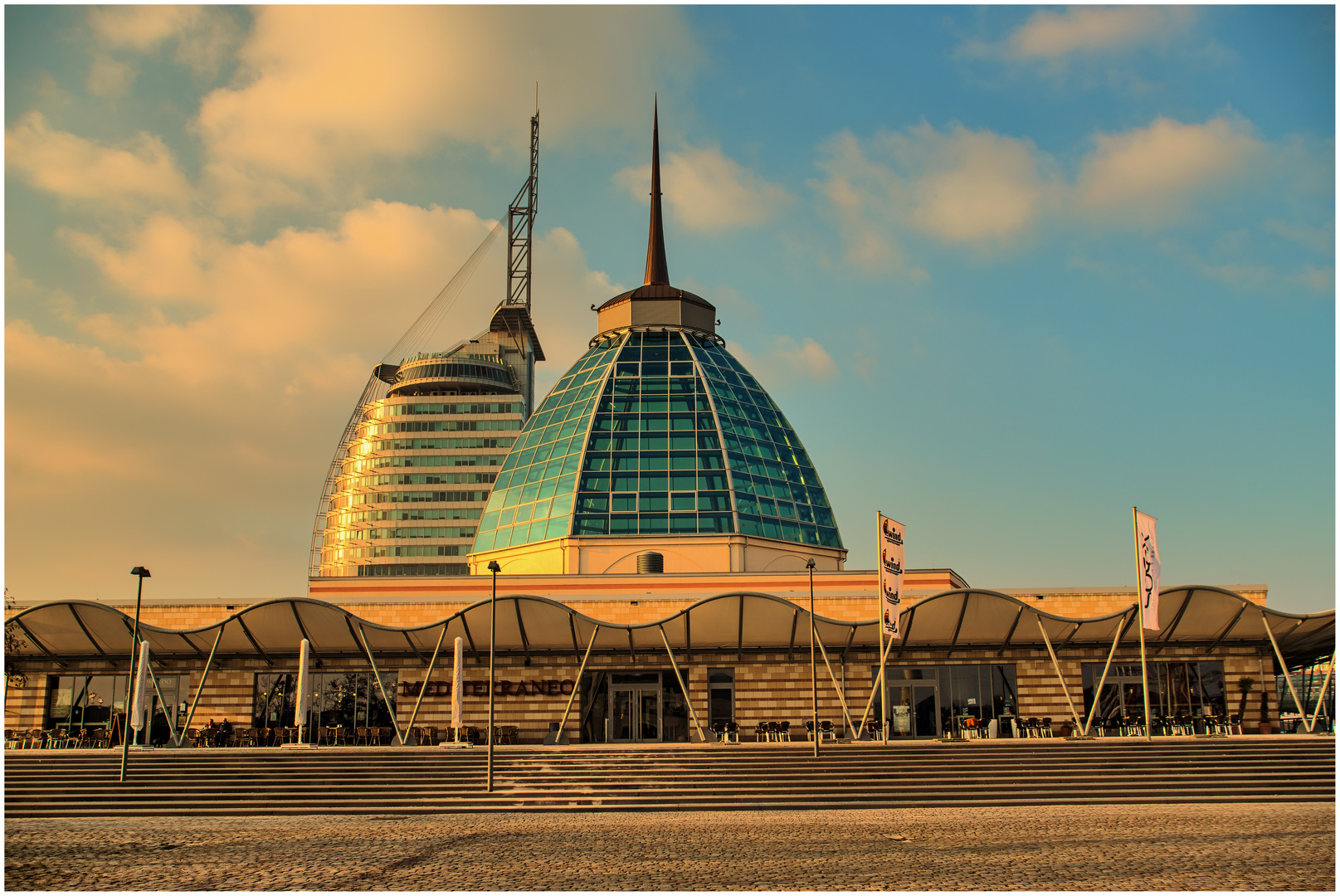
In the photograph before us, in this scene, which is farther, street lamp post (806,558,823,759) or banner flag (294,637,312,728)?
banner flag (294,637,312,728)

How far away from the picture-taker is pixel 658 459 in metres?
56.6

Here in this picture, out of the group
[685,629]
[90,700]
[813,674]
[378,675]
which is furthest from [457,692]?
[90,700]

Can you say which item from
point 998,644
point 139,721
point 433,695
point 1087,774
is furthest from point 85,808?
point 998,644

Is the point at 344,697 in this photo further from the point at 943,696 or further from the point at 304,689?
the point at 943,696

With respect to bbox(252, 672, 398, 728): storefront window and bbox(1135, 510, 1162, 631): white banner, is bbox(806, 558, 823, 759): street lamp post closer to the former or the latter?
bbox(1135, 510, 1162, 631): white banner

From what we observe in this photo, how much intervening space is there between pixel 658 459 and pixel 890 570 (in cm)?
2425

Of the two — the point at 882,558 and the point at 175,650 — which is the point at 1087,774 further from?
the point at 175,650

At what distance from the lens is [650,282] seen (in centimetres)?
6706

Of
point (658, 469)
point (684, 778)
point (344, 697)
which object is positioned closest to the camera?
point (684, 778)

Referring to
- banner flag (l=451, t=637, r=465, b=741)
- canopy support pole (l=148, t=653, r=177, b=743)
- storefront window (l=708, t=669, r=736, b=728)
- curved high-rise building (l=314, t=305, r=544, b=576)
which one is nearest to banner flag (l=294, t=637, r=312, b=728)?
canopy support pole (l=148, t=653, r=177, b=743)

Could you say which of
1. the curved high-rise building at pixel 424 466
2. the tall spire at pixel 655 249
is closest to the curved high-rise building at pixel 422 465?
the curved high-rise building at pixel 424 466

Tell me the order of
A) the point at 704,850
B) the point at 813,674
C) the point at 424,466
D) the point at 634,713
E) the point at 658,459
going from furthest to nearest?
1. the point at 424,466
2. the point at 658,459
3. the point at 634,713
4. the point at 813,674
5. the point at 704,850

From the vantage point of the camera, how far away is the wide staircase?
26.1 metres

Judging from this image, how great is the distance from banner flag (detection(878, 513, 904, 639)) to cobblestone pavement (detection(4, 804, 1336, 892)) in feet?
28.8
